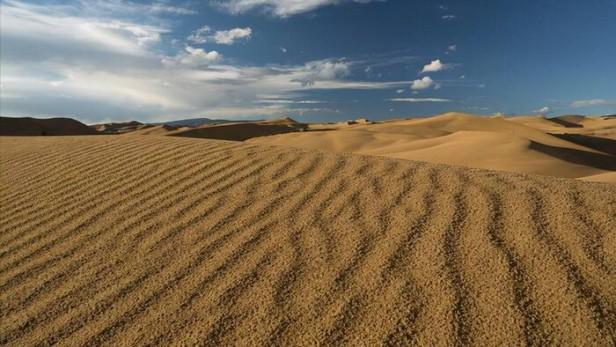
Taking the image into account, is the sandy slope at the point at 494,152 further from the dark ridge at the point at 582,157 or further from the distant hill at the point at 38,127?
the distant hill at the point at 38,127

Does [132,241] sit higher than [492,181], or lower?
lower

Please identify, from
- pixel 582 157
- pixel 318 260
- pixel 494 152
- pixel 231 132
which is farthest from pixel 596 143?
pixel 231 132

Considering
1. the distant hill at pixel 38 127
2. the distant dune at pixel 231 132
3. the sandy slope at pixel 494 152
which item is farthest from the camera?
the distant dune at pixel 231 132

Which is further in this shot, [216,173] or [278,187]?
[216,173]

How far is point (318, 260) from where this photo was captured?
253 centimetres

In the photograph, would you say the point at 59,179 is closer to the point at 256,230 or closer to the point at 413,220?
the point at 256,230

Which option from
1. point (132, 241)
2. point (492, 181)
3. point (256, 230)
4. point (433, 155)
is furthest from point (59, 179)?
point (433, 155)

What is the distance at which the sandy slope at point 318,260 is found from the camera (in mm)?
1970

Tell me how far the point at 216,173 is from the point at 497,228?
2.82 metres

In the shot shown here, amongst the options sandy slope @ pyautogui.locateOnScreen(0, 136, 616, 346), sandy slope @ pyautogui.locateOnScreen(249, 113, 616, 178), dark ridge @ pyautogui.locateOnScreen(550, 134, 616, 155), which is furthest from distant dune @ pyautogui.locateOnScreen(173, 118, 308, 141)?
sandy slope @ pyautogui.locateOnScreen(0, 136, 616, 346)

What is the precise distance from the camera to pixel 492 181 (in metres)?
3.55

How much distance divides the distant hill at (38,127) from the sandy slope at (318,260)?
28393 millimetres

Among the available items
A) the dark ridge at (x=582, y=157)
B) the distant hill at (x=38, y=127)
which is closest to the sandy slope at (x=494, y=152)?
the dark ridge at (x=582, y=157)

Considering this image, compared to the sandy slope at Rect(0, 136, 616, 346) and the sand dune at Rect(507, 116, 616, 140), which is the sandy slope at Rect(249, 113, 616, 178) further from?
the sand dune at Rect(507, 116, 616, 140)
